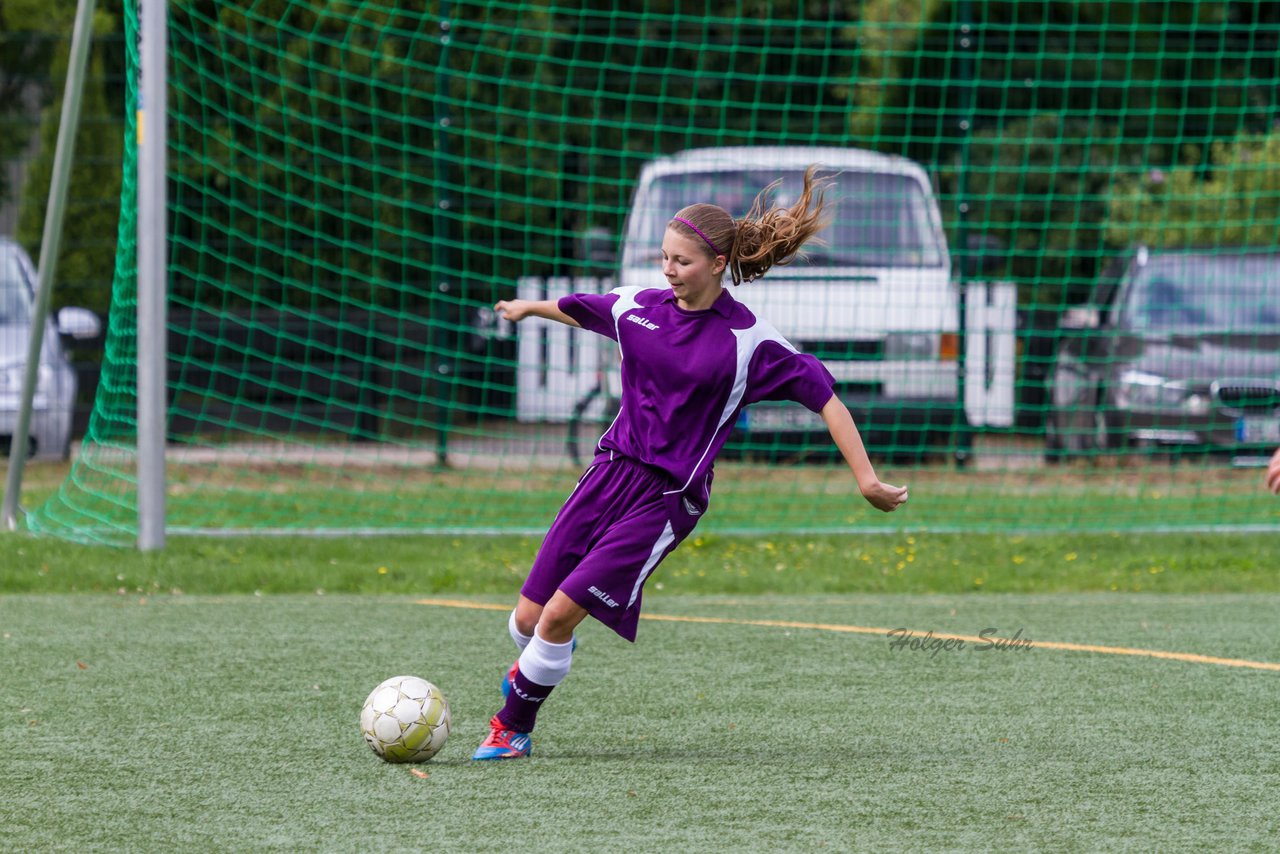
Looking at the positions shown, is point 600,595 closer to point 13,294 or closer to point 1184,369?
point 1184,369

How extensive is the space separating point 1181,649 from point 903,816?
245 cm

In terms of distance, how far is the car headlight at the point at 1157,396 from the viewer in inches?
377

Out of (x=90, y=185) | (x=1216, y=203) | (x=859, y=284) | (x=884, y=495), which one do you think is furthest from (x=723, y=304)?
(x=90, y=185)

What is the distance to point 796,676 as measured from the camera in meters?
5.14

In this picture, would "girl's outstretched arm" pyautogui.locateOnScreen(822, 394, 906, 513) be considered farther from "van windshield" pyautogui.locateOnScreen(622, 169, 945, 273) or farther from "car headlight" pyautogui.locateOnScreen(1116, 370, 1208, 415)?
"car headlight" pyautogui.locateOnScreen(1116, 370, 1208, 415)

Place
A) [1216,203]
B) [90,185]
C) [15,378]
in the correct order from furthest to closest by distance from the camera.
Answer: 1. [90,185]
2. [1216,203]
3. [15,378]

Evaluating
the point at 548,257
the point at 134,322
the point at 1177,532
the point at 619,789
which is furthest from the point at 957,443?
the point at 619,789

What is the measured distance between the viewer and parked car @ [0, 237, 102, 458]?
994 centimetres

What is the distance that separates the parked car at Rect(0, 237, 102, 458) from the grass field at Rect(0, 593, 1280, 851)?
12.0 ft

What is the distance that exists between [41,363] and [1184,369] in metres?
6.68

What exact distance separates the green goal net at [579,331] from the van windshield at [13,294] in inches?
35.3

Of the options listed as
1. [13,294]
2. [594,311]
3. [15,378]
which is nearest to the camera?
[594,311]

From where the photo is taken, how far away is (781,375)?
404 cm

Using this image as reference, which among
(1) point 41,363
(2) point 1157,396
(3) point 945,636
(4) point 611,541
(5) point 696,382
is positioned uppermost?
(5) point 696,382
